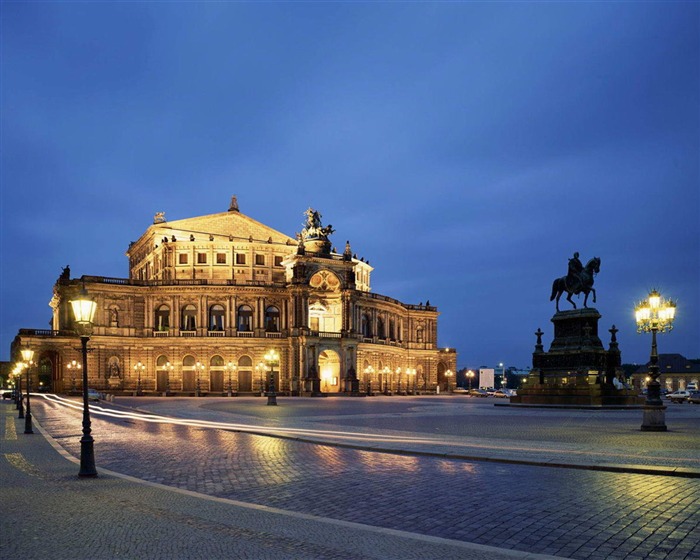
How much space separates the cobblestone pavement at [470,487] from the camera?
9148 mm

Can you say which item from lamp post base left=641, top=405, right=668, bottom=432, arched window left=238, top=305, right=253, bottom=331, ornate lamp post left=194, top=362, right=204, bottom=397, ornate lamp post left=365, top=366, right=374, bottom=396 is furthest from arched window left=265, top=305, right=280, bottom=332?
lamp post base left=641, top=405, right=668, bottom=432

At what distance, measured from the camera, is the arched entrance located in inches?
3720

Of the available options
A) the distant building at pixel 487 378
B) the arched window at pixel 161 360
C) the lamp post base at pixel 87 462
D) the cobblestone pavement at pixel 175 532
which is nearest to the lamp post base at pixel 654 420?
the cobblestone pavement at pixel 175 532

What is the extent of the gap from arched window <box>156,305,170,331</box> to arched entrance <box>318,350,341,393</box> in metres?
21.7

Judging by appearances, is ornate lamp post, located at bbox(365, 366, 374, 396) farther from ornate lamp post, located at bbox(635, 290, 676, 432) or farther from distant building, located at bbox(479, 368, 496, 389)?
ornate lamp post, located at bbox(635, 290, 676, 432)

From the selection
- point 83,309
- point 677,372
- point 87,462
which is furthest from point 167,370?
point 677,372

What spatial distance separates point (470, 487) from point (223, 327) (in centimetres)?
8282

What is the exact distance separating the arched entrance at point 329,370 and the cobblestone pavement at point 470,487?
71.1 metres

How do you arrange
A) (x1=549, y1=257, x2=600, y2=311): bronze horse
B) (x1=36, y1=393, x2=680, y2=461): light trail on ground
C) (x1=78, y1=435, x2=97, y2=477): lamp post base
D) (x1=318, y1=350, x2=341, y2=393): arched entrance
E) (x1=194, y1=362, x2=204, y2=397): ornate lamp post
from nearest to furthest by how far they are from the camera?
1. (x1=78, y1=435, x2=97, y2=477): lamp post base
2. (x1=36, y1=393, x2=680, y2=461): light trail on ground
3. (x1=549, y1=257, x2=600, y2=311): bronze horse
4. (x1=194, y1=362, x2=204, y2=397): ornate lamp post
5. (x1=318, y1=350, x2=341, y2=393): arched entrance

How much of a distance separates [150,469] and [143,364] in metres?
78.6

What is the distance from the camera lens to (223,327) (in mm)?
93250

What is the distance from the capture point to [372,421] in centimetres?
3189

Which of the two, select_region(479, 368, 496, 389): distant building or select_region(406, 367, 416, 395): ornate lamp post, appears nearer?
select_region(479, 368, 496, 389): distant building

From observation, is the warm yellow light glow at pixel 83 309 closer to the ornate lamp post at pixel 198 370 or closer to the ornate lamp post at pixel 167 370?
the ornate lamp post at pixel 198 370
